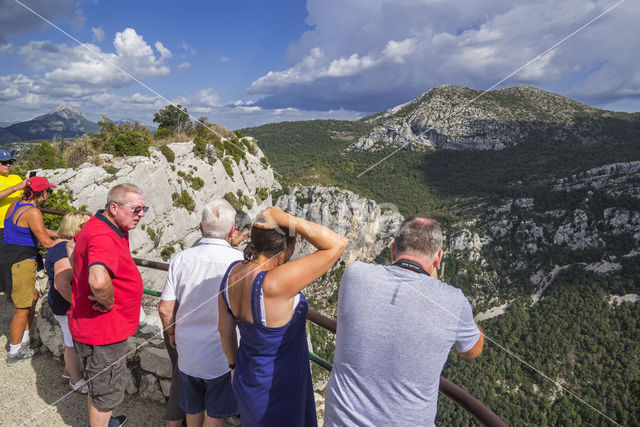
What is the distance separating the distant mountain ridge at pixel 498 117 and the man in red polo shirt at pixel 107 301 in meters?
93.3

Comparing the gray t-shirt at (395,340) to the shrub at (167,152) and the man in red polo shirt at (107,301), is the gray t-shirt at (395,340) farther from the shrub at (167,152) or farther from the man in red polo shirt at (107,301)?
the shrub at (167,152)

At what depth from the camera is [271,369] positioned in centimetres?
191

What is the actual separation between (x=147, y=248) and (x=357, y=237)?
58.1 ft

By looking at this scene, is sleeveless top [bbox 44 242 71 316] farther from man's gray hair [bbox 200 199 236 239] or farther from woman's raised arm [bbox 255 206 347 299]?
woman's raised arm [bbox 255 206 347 299]

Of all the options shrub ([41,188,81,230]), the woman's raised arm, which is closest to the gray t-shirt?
the woman's raised arm

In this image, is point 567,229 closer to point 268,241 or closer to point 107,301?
point 268,241

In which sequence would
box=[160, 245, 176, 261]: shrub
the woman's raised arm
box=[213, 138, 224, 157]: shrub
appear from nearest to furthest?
the woman's raised arm < box=[160, 245, 176, 261]: shrub < box=[213, 138, 224, 157]: shrub

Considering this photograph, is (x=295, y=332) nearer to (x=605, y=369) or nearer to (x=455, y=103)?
(x=605, y=369)

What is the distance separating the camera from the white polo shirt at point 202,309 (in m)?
2.61

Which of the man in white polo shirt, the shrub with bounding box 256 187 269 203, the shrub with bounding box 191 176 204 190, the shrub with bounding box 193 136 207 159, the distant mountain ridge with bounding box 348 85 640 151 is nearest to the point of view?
the man in white polo shirt

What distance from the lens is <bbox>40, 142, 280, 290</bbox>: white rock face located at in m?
14.5

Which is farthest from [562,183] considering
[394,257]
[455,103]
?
[394,257]

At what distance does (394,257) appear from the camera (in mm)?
1963

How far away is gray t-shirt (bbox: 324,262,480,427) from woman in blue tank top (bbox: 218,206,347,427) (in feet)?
0.88
